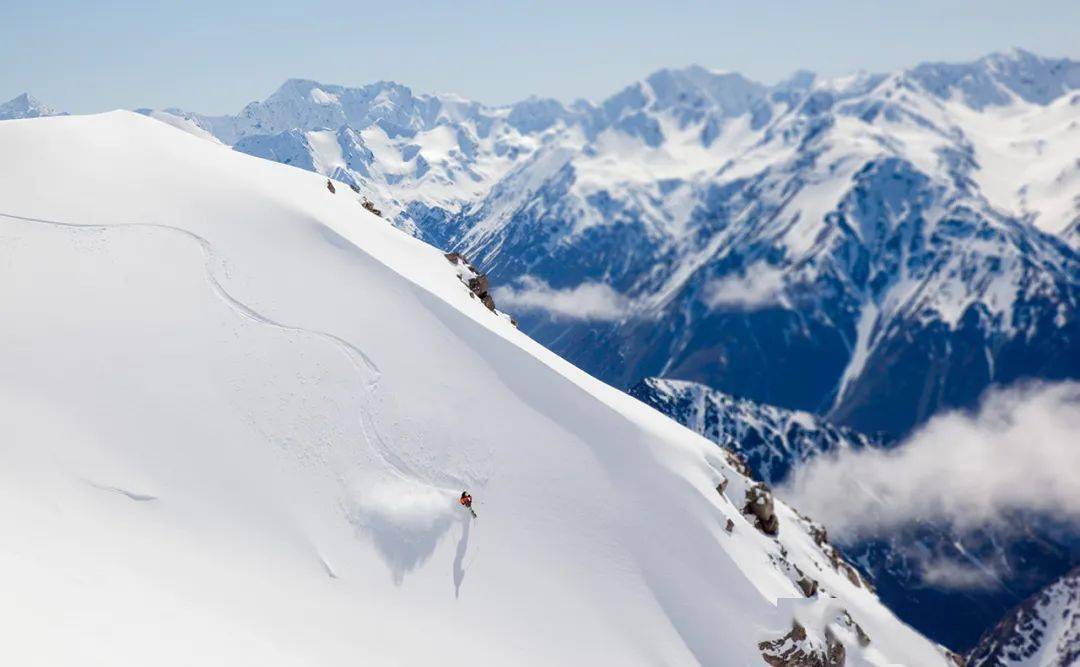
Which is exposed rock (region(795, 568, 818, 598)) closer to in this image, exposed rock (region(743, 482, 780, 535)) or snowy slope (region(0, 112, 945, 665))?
snowy slope (region(0, 112, 945, 665))

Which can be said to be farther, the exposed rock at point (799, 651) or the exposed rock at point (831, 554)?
the exposed rock at point (831, 554)

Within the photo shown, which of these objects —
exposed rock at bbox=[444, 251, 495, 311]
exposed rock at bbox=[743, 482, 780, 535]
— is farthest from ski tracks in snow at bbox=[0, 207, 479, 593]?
exposed rock at bbox=[743, 482, 780, 535]

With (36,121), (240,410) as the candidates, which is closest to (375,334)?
(240,410)

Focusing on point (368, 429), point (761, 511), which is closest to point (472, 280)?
point (761, 511)

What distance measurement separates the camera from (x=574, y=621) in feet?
136

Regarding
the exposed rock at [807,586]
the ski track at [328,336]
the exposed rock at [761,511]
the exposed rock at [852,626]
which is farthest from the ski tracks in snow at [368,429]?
the exposed rock at [852,626]

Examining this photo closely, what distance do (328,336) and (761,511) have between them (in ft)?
129

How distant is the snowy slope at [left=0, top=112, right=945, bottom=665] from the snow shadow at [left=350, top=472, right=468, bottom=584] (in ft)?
0.52

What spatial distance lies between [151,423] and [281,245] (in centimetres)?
2155

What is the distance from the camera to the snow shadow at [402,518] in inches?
1586

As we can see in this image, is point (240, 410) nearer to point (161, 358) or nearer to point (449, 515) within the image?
point (161, 358)

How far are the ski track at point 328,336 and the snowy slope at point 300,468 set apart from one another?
158mm

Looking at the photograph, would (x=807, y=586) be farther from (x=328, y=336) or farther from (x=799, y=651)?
(x=328, y=336)

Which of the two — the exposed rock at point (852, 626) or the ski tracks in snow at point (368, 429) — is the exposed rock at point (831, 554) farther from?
the ski tracks in snow at point (368, 429)
